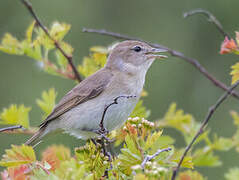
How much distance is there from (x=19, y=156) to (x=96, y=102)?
5.31 ft

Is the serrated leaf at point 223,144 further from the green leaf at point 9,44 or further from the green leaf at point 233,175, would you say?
the green leaf at point 9,44

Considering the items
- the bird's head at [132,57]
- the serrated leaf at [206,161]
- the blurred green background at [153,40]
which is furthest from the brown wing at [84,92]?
the blurred green background at [153,40]

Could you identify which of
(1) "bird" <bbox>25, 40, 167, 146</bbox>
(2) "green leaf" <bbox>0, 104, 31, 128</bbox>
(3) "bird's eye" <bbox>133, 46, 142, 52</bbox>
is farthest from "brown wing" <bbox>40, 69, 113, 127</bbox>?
(2) "green leaf" <bbox>0, 104, 31, 128</bbox>

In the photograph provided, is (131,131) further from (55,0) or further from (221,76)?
(55,0)

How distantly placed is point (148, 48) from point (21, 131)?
160 centimetres

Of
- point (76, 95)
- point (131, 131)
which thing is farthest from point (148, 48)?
point (131, 131)

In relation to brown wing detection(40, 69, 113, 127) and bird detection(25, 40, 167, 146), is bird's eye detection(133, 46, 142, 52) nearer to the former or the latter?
bird detection(25, 40, 167, 146)

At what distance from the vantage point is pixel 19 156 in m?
1.82

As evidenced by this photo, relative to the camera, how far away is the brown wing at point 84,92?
3484 millimetres

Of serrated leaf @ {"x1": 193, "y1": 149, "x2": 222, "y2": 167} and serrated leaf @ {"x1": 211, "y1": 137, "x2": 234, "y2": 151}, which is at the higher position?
serrated leaf @ {"x1": 211, "y1": 137, "x2": 234, "y2": 151}

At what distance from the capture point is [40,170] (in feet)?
5.55

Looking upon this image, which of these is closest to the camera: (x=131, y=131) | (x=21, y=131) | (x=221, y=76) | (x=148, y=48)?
(x=131, y=131)

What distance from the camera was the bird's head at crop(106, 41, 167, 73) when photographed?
380 centimetres

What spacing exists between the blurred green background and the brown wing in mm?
2400
